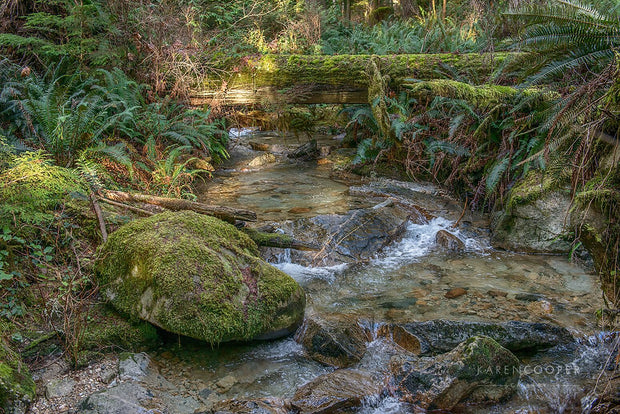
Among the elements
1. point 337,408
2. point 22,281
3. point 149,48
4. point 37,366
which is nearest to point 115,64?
point 149,48

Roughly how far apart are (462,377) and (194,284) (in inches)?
90.1

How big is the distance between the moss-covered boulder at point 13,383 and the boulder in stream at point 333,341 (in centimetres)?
213

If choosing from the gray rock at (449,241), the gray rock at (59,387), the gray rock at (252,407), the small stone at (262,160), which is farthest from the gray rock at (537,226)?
the small stone at (262,160)

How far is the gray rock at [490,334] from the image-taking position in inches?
156

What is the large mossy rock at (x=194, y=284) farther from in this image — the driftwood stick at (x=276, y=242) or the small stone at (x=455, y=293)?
the small stone at (x=455, y=293)

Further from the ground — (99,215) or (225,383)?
(99,215)

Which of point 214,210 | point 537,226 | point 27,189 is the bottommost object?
point 537,226

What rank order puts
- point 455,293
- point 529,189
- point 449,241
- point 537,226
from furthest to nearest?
point 449,241
point 529,189
point 537,226
point 455,293

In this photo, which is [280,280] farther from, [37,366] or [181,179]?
[181,179]

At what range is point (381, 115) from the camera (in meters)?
8.59

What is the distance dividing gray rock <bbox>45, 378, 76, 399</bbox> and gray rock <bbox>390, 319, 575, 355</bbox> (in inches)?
109

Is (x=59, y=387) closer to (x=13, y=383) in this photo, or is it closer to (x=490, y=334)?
(x=13, y=383)

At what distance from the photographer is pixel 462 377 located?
338 centimetres

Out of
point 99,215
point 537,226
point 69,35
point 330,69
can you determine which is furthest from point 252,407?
point 69,35
